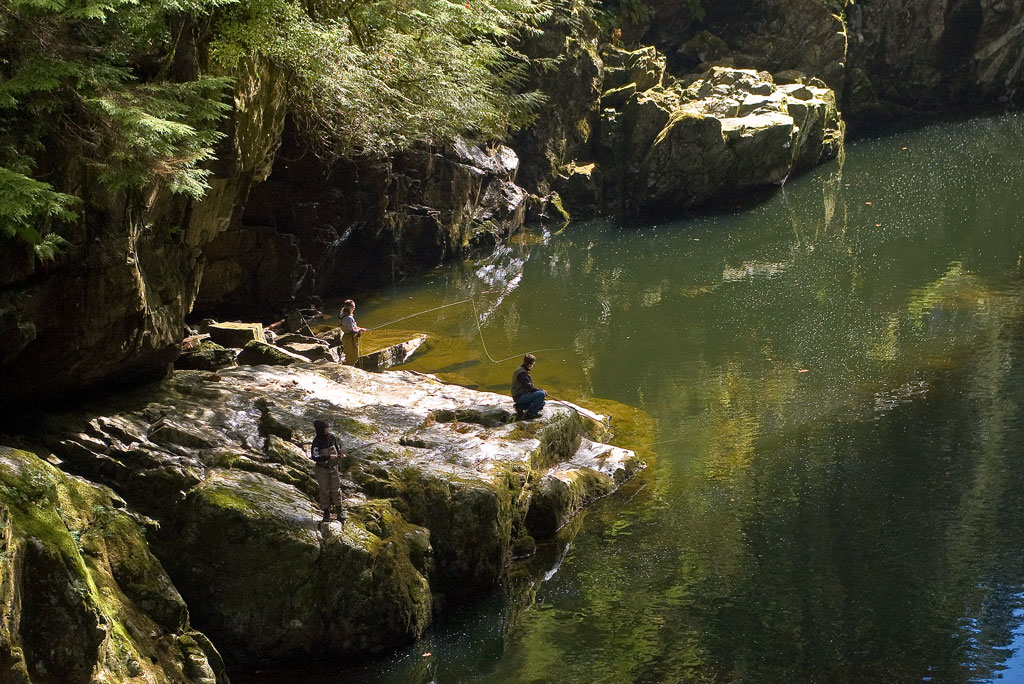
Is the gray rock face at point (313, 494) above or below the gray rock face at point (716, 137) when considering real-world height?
below

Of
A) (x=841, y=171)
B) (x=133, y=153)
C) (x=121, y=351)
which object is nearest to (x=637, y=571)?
(x=121, y=351)

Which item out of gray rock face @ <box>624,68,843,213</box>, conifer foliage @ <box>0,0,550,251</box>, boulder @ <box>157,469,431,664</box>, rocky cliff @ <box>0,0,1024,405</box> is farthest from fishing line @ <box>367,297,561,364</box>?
gray rock face @ <box>624,68,843,213</box>

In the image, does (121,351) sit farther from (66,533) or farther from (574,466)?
(574,466)

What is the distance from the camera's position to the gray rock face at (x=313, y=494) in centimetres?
1143

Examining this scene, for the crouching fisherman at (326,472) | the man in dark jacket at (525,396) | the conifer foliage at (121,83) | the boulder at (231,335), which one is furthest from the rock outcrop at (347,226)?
the crouching fisherman at (326,472)

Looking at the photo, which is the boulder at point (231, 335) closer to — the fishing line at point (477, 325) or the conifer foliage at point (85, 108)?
the fishing line at point (477, 325)

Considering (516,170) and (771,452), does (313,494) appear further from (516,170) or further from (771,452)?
(516,170)

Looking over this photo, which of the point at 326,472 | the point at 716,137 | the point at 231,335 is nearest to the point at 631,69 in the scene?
the point at 716,137

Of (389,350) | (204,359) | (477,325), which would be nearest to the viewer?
(204,359)

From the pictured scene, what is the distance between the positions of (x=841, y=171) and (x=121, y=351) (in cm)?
3624

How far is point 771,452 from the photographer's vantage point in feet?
56.1

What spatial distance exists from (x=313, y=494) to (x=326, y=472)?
79 cm

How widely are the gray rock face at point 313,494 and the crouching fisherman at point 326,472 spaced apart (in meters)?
0.21

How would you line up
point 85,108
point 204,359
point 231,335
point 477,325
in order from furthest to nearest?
1. point 477,325
2. point 231,335
3. point 204,359
4. point 85,108
